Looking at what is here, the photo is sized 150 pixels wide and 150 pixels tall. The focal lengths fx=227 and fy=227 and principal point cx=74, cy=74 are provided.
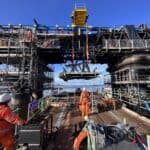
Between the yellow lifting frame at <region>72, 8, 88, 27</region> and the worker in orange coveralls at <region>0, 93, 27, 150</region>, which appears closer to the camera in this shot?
the worker in orange coveralls at <region>0, 93, 27, 150</region>

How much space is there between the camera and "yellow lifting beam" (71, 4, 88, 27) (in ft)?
93.7

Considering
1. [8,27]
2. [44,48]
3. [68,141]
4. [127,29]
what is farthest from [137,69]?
[68,141]

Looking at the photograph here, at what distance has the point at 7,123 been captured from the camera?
567 centimetres

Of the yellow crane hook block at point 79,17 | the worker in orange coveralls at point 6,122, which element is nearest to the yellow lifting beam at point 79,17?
the yellow crane hook block at point 79,17

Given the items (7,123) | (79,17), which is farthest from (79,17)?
(7,123)

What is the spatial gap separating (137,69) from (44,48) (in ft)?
38.9

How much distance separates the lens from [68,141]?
8.52 meters

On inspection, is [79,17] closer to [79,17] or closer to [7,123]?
[79,17]

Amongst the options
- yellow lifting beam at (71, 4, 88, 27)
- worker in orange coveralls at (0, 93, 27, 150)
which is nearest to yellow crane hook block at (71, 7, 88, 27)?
yellow lifting beam at (71, 4, 88, 27)

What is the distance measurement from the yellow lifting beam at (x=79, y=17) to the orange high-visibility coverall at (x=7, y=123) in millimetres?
24709

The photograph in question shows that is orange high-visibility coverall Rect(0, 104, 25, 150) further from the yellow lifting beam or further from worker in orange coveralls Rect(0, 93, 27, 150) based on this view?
the yellow lifting beam

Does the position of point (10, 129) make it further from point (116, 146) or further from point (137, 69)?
point (137, 69)

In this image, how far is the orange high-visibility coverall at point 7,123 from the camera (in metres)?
5.23

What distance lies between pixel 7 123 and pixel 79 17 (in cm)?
2512
